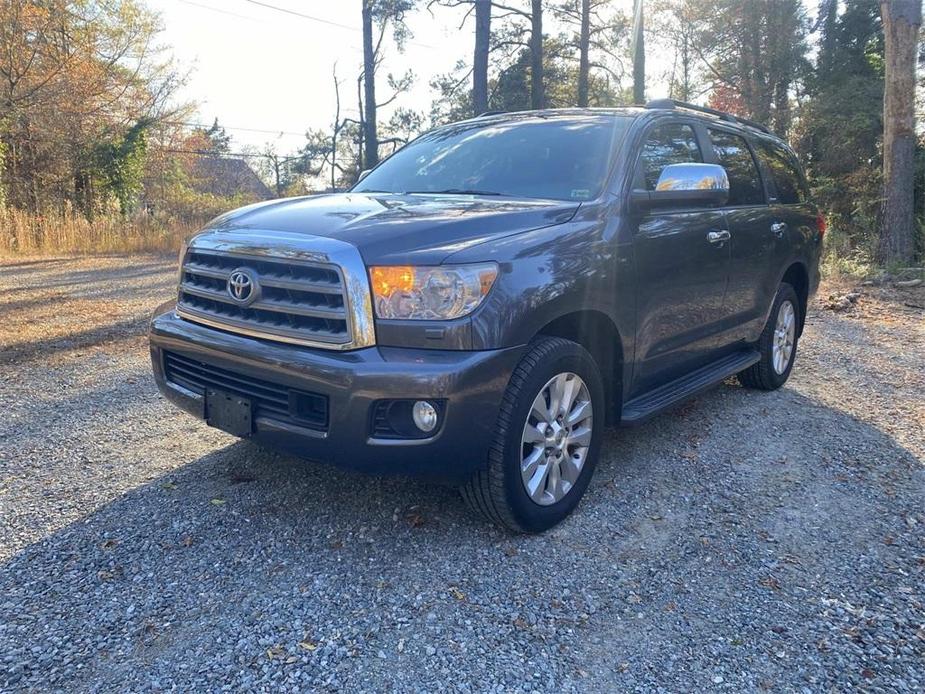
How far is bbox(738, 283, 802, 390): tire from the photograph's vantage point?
4.95 m

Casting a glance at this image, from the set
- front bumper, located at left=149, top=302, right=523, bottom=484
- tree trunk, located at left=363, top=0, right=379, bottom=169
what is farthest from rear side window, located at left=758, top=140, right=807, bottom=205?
tree trunk, located at left=363, top=0, right=379, bottom=169

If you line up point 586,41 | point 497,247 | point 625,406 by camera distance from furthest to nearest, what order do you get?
point 586,41
point 625,406
point 497,247

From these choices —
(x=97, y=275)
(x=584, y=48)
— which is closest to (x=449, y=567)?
(x=97, y=275)

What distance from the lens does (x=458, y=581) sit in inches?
104

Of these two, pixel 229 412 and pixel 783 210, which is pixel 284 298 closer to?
pixel 229 412

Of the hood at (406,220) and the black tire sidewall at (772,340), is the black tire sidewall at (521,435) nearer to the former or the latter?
the hood at (406,220)

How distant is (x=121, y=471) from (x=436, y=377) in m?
2.05

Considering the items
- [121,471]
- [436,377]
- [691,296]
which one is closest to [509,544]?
[436,377]

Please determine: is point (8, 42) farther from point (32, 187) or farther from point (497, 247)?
point (497, 247)

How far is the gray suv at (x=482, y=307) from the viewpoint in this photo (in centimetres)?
254

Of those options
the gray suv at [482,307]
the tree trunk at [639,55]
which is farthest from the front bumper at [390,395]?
the tree trunk at [639,55]

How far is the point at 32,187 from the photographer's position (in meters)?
19.1

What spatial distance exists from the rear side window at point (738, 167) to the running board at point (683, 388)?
3.37 ft

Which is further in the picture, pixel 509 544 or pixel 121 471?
pixel 121 471
